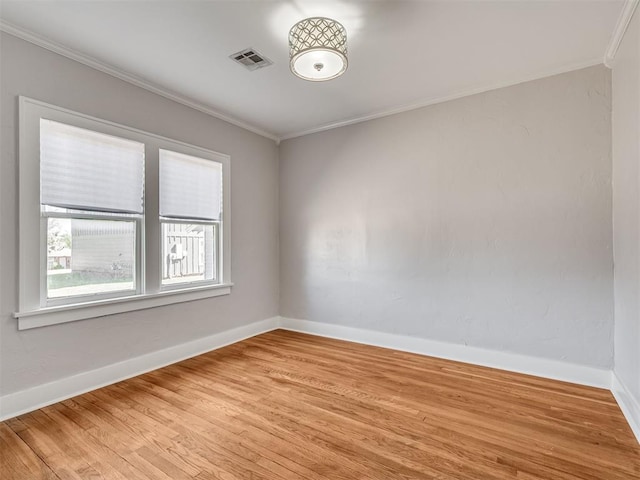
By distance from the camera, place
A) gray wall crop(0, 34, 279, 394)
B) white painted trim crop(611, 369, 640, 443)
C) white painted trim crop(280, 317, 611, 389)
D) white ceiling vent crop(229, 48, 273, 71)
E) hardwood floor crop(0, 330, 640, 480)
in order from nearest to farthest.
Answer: hardwood floor crop(0, 330, 640, 480), white painted trim crop(611, 369, 640, 443), gray wall crop(0, 34, 279, 394), white ceiling vent crop(229, 48, 273, 71), white painted trim crop(280, 317, 611, 389)

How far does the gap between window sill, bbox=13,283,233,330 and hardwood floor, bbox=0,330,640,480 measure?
0.63 meters

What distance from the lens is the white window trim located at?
2.31 m

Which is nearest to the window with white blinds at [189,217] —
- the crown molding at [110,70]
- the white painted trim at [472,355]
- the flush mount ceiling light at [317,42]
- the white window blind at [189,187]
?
the white window blind at [189,187]

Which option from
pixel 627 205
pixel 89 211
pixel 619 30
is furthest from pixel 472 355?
pixel 89 211

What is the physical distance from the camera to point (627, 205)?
2270 mm

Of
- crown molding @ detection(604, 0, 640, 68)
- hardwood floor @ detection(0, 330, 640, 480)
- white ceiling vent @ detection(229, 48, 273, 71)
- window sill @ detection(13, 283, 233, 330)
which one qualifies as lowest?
hardwood floor @ detection(0, 330, 640, 480)

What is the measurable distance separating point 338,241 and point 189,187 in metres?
1.91

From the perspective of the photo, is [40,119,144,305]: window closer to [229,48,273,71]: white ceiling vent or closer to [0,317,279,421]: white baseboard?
[0,317,279,421]: white baseboard

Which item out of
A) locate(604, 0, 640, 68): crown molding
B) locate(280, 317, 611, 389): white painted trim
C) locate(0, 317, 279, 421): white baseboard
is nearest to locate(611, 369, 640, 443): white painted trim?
locate(280, 317, 611, 389): white painted trim

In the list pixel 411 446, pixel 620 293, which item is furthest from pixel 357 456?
pixel 620 293

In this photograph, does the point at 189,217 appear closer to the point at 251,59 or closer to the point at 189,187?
the point at 189,187

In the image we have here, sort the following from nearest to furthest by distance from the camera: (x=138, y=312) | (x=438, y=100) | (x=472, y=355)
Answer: (x=138, y=312) → (x=472, y=355) → (x=438, y=100)

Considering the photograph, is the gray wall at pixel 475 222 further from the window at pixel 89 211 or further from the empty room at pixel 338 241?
the window at pixel 89 211

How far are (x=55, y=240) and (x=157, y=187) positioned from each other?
981 mm
